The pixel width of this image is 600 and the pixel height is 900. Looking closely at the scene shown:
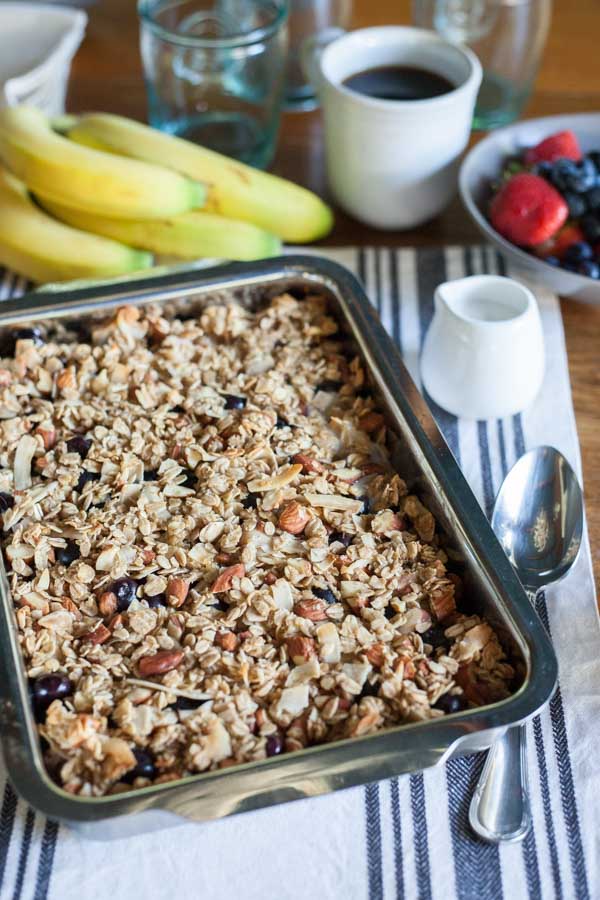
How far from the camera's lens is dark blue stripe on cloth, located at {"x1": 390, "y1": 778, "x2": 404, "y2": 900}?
30.8 inches

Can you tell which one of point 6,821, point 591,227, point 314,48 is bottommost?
point 6,821

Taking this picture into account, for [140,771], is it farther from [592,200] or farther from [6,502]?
[592,200]

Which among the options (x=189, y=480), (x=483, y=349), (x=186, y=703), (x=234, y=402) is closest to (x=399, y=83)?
(x=483, y=349)

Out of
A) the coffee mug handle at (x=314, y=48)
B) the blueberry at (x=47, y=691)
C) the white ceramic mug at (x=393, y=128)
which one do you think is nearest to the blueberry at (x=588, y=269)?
the white ceramic mug at (x=393, y=128)

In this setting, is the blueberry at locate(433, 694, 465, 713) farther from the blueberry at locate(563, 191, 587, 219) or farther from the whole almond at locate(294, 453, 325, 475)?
the blueberry at locate(563, 191, 587, 219)

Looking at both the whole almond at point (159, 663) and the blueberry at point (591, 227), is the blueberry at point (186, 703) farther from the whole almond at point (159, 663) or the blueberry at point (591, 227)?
the blueberry at point (591, 227)

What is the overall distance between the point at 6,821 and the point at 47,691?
127 millimetres

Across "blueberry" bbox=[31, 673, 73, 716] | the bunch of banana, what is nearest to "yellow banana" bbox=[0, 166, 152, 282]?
the bunch of banana

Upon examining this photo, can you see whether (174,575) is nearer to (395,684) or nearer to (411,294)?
(395,684)

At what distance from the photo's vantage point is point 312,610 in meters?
0.84

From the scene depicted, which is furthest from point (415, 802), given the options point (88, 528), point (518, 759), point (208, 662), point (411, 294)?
point (411, 294)

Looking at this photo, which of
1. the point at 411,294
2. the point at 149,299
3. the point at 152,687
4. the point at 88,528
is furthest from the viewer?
the point at 411,294

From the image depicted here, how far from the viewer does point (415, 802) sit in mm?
834

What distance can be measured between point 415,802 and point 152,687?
23cm
